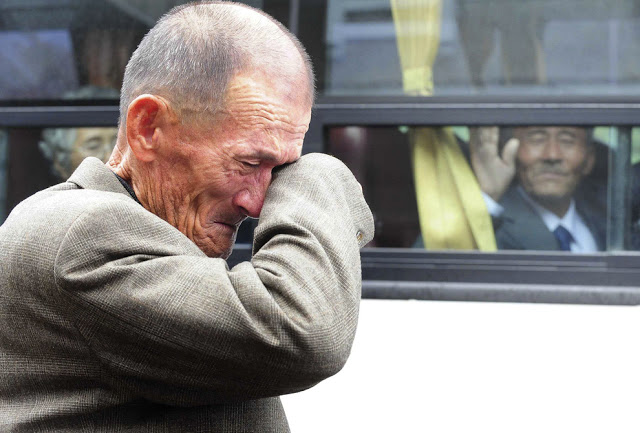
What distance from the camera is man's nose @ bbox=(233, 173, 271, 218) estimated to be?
1.47m

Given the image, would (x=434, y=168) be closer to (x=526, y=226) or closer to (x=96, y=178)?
(x=526, y=226)

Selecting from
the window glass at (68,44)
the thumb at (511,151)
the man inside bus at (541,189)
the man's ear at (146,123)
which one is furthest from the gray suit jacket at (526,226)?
the man's ear at (146,123)

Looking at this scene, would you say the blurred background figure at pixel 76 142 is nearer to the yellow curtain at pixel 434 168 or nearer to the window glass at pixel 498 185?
the window glass at pixel 498 185

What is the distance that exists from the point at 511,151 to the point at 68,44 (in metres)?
1.77

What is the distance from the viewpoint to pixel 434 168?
10.1 ft

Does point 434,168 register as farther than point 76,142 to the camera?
No

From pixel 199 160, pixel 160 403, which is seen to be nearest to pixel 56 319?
pixel 160 403

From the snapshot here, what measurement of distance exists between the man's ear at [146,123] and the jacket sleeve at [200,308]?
0.68ft

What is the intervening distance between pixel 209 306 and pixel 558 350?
6.75 ft

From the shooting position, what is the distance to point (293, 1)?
312 cm

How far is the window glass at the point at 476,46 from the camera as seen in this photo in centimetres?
294

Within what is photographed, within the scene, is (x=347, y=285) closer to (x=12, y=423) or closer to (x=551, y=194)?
(x=12, y=423)

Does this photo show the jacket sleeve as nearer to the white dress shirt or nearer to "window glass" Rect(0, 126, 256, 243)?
the white dress shirt

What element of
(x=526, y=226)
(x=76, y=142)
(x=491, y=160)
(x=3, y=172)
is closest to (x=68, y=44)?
(x=76, y=142)
